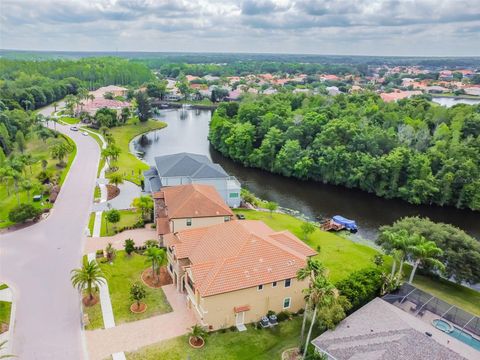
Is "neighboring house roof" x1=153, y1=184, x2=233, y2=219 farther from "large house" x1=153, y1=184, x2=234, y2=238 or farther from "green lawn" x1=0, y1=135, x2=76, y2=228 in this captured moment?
"green lawn" x1=0, y1=135, x2=76, y2=228

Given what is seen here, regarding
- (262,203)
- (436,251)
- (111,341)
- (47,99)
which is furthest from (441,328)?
(47,99)

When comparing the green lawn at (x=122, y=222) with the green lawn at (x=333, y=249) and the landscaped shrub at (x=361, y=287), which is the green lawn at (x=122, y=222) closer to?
the green lawn at (x=333, y=249)

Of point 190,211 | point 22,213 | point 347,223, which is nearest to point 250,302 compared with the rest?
point 190,211

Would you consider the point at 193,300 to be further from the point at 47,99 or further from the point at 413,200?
the point at 47,99

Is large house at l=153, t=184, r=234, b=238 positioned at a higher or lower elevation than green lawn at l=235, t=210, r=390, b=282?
higher

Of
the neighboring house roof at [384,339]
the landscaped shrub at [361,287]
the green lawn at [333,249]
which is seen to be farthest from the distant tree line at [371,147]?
the neighboring house roof at [384,339]

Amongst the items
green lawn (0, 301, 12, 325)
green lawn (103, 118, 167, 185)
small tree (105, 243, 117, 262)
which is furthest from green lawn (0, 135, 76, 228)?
green lawn (0, 301, 12, 325)
